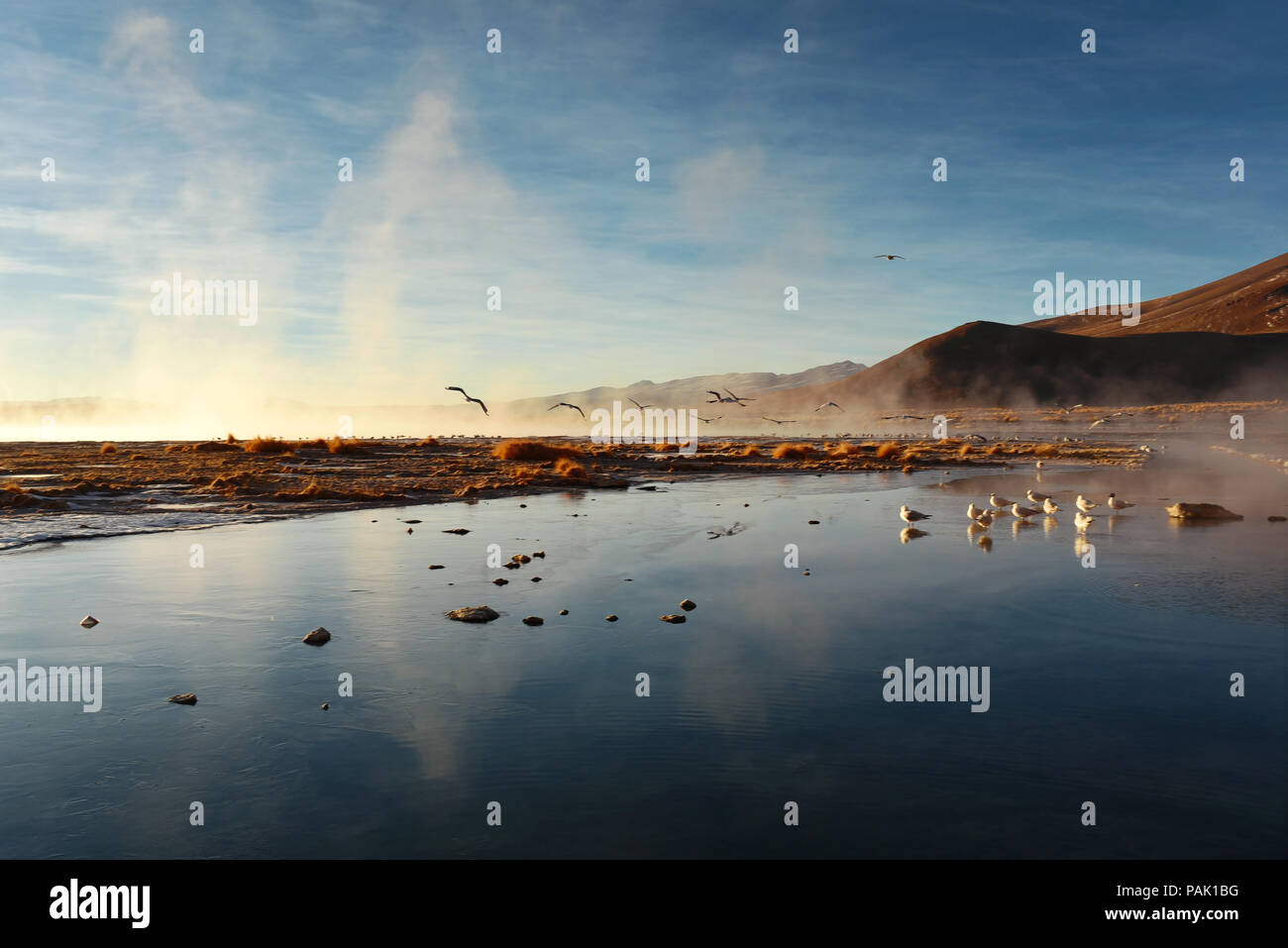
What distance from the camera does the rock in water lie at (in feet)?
33.2

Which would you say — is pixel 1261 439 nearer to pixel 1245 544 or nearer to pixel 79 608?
pixel 1245 544

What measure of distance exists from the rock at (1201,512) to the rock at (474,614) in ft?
58.3

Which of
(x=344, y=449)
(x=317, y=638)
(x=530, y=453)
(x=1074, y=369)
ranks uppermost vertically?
(x=1074, y=369)

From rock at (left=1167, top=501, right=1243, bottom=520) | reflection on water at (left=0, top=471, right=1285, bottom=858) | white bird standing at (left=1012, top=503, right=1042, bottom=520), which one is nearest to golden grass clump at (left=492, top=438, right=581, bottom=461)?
white bird standing at (left=1012, top=503, right=1042, bottom=520)

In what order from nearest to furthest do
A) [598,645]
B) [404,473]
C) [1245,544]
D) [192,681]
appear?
[192,681] → [598,645] → [1245,544] → [404,473]

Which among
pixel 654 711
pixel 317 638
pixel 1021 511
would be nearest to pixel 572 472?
pixel 1021 511

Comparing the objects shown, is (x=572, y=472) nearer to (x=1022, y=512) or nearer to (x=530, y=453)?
(x=530, y=453)

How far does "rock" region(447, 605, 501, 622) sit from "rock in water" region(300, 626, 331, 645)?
178cm

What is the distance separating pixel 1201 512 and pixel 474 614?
18699mm

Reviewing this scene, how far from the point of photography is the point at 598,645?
10.0 m

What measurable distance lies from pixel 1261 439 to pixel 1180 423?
1097 inches

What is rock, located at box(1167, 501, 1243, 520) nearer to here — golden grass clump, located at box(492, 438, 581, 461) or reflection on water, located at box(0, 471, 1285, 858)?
reflection on water, located at box(0, 471, 1285, 858)

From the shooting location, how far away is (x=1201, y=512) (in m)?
19.9
